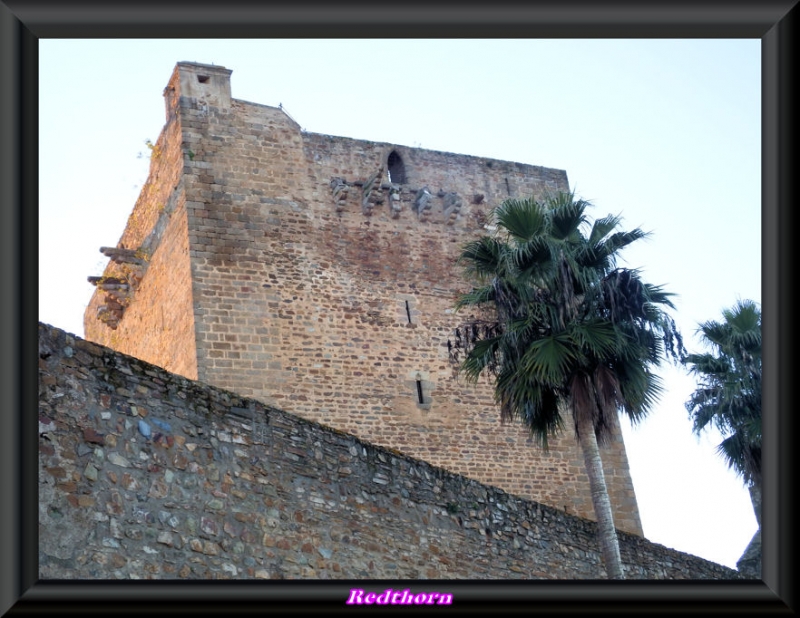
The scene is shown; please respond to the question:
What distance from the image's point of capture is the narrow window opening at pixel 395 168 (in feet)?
70.4

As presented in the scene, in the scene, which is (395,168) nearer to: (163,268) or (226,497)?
(163,268)

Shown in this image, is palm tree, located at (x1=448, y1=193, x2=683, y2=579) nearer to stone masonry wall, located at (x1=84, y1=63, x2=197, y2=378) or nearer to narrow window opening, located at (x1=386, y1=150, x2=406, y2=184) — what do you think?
stone masonry wall, located at (x1=84, y1=63, x2=197, y2=378)

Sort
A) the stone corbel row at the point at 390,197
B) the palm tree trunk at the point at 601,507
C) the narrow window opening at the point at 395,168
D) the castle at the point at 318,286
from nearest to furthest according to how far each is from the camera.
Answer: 1. the palm tree trunk at the point at 601,507
2. the castle at the point at 318,286
3. the stone corbel row at the point at 390,197
4. the narrow window opening at the point at 395,168

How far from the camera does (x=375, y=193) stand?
2048cm

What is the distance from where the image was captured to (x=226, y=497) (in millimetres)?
9680

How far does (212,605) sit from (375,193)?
15.9m

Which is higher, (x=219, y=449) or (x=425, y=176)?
(x=425, y=176)

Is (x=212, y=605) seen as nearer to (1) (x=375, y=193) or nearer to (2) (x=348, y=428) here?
(2) (x=348, y=428)

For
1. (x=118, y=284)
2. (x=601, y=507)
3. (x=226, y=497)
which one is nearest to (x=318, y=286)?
(x=118, y=284)

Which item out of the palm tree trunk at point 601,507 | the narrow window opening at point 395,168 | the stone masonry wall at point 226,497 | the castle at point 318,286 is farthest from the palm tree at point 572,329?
the narrow window opening at point 395,168

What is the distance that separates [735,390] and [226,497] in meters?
8.68
